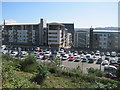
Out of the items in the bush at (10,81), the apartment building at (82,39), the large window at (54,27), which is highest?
the large window at (54,27)

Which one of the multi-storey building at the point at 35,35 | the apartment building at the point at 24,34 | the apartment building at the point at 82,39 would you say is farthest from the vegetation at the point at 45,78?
the apartment building at the point at 24,34

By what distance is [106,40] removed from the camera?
9805 millimetres

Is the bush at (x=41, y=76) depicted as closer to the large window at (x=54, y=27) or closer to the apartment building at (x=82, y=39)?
the large window at (x=54, y=27)

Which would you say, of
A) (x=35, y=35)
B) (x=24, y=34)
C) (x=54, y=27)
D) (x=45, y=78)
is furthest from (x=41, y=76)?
(x=24, y=34)

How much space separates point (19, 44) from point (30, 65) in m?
8.04

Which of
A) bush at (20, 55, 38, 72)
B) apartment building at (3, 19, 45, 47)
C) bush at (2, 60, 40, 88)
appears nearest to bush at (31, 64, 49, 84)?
bush at (2, 60, 40, 88)

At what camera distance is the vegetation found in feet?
6.61

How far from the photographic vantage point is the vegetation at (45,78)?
202 cm

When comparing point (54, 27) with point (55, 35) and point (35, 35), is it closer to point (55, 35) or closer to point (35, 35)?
point (55, 35)

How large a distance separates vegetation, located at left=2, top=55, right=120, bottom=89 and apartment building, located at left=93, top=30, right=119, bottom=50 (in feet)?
20.6

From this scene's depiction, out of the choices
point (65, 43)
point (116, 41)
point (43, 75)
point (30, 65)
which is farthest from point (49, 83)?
point (65, 43)

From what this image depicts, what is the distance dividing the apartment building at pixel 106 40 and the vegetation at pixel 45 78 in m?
6.29

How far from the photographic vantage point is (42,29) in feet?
35.7

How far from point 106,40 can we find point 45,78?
7672 mm
